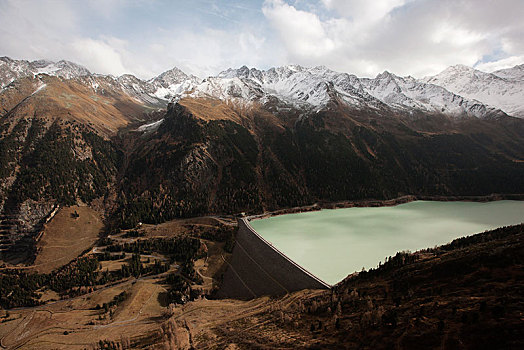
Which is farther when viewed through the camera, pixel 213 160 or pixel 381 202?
pixel 213 160

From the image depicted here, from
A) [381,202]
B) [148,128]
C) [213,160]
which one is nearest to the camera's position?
[381,202]

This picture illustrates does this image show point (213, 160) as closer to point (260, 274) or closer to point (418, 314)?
point (260, 274)

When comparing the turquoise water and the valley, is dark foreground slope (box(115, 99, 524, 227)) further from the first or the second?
the turquoise water

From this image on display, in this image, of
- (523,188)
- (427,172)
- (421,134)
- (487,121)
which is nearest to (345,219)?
(427,172)

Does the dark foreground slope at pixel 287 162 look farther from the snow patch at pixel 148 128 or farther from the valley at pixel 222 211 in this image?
the snow patch at pixel 148 128

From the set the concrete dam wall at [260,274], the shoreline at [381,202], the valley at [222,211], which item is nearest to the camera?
the valley at [222,211]

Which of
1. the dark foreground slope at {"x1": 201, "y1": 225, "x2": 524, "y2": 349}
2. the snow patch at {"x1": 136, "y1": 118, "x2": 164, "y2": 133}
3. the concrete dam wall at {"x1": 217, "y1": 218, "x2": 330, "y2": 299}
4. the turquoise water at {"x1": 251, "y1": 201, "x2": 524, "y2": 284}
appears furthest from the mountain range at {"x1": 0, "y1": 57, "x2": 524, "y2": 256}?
the dark foreground slope at {"x1": 201, "y1": 225, "x2": 524, "y2": 349}

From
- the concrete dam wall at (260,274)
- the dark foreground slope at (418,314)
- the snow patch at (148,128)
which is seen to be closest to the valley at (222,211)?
the dark foreground slope at (418,314)

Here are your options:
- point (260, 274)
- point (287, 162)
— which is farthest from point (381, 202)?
point (260, 274)
